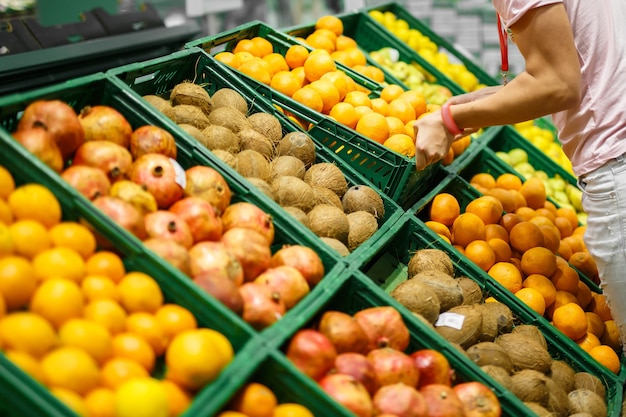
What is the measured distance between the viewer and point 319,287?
1.88 m

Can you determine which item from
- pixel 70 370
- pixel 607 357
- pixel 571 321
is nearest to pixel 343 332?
pixel 70 370

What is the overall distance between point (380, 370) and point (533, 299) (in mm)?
1183

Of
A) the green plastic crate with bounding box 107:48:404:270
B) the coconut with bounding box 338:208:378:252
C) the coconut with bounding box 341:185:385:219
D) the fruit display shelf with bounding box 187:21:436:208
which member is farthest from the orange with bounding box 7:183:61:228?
the fruit display shelf with bounding box 187:21:436:208

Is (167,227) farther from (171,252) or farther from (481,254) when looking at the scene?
(481,254)

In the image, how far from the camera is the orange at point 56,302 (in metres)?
1.38

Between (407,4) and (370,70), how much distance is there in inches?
124

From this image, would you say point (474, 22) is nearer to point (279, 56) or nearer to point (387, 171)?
point (279, 56)

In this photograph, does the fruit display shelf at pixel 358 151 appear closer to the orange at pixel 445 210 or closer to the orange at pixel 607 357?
the orange at pixel 445 210

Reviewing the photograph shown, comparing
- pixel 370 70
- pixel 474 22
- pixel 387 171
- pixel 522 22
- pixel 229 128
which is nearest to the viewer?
pixel 522 22

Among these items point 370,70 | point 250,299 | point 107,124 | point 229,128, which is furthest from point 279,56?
point 250,299

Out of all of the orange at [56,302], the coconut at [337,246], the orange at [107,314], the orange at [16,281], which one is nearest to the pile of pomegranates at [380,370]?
the coconut at [337,246]

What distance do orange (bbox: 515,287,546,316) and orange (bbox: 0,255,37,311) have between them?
1.99 metres

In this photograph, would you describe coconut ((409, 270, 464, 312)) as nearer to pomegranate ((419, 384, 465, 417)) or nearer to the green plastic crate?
the green plastic crate

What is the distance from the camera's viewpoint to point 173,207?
1861 mm
